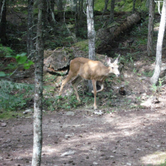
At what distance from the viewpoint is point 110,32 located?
16203 millimetres

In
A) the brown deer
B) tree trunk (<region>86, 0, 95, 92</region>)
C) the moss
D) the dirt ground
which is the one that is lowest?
the dirt ground

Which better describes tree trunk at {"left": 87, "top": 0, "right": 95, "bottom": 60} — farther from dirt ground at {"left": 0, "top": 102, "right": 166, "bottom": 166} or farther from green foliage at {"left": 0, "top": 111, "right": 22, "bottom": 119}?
green foliage at {"left": 0, "top": 111, "right": 22, "bottom": 119}

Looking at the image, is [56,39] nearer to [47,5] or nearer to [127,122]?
[127,122]

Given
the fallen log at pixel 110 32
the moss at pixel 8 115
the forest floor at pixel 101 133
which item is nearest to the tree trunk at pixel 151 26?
the fallen log at pixel 110 32

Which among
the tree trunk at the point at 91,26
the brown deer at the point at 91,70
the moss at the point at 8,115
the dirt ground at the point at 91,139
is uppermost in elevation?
the tree trunk at the point at 91,26

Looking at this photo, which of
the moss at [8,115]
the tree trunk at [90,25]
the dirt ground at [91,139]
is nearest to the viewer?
the dirt ground at [91,139]

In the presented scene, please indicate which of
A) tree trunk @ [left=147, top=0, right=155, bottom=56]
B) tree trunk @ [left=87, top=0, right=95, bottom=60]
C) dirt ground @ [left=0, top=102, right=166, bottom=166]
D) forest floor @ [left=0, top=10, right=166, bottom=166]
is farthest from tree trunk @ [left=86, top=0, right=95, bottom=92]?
tree trunk @ [left=147, top=0, right=155, bottom=56]

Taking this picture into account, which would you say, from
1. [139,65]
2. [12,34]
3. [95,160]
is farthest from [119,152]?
[12,34]

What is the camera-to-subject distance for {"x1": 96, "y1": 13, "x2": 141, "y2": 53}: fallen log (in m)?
15.0

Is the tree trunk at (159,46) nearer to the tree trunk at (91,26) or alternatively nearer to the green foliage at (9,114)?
the tree trunk at (91,26)

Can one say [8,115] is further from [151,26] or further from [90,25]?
[151,26]

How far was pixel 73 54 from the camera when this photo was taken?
13.2 meters

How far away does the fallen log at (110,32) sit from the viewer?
1502 cm

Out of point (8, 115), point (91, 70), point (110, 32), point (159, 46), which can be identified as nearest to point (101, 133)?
point (8, 115)
